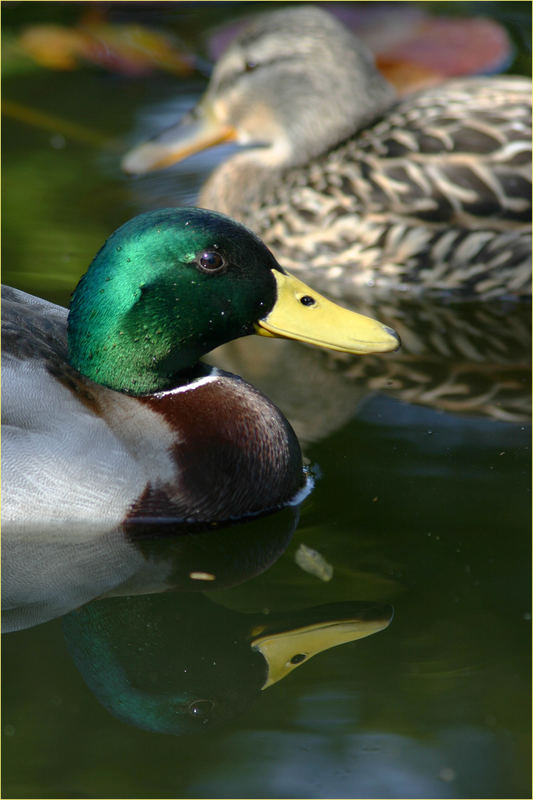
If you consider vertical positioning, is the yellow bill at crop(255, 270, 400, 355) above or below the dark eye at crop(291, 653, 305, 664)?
above

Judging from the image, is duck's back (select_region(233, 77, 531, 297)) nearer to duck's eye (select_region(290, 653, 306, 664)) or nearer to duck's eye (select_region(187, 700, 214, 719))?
duck's eye (select_region(290, 653, 306, 664))

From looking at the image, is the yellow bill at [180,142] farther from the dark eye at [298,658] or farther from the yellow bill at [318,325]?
the dark eye at [298,658]

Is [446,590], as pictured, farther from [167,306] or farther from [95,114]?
[95,114]

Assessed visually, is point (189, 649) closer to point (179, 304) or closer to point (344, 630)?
point (344, 630)

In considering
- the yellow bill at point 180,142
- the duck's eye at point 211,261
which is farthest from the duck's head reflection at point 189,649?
the yellow bill at point 180,142

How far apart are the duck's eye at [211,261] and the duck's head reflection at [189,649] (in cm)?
118

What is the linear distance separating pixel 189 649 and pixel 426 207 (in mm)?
3582

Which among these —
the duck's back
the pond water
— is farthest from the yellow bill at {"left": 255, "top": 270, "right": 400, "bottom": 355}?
the duck's back

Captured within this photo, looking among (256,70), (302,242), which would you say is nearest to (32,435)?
(302,242)

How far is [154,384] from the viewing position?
5273 mm

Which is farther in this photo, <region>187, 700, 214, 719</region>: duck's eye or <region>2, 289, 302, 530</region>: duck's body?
<region>2, 289, 302, 530</region>: duck's body

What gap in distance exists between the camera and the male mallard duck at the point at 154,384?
495cm

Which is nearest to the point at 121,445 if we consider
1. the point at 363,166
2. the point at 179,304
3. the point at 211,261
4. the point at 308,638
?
the point at 179,304

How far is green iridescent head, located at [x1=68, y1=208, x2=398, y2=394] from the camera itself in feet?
16.8
